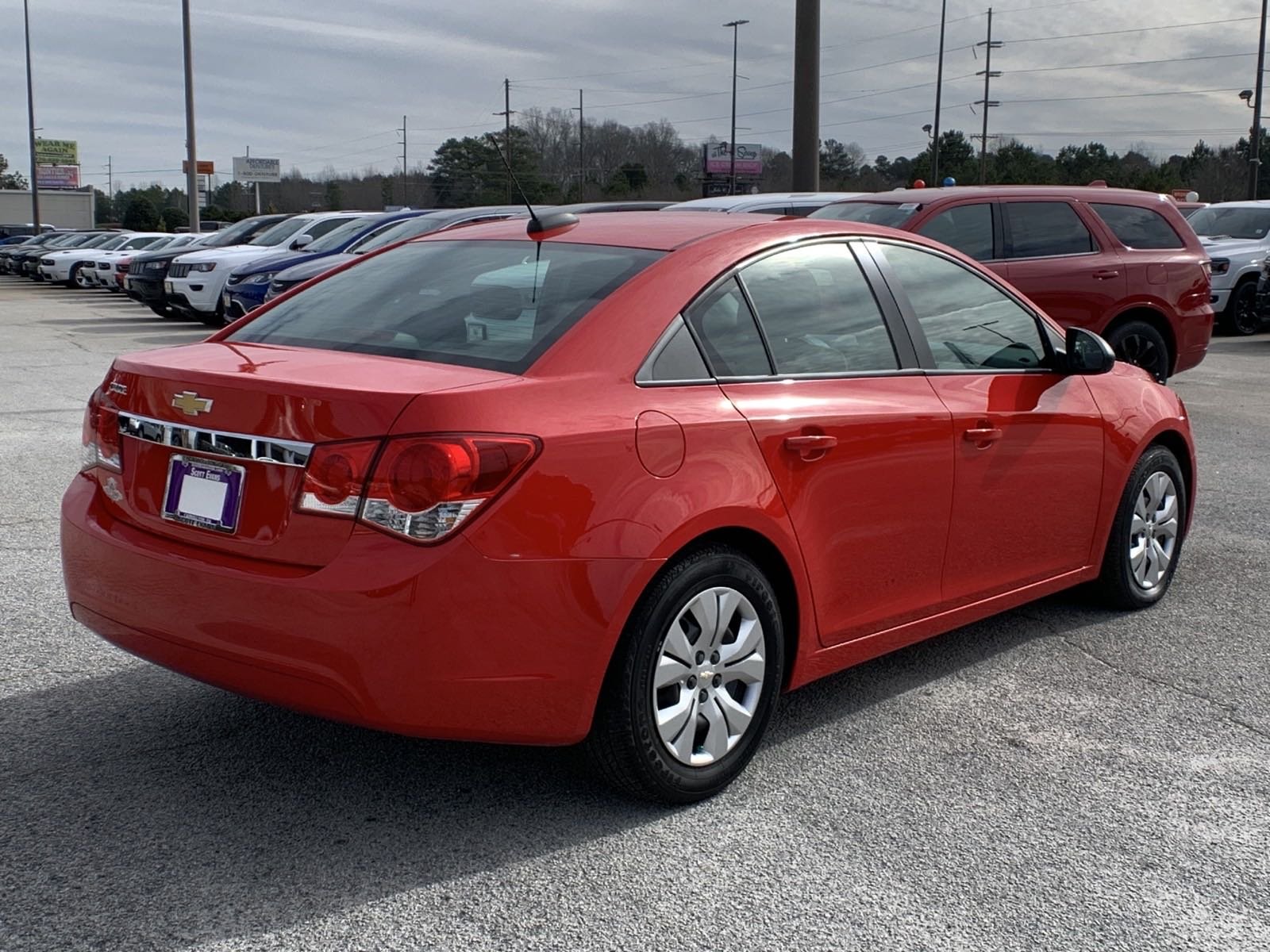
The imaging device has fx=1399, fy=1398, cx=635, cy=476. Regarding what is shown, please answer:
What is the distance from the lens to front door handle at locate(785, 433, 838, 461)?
12.6ft

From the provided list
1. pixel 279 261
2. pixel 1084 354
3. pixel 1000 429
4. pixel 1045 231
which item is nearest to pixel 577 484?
pixel 1000 429

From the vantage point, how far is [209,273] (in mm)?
20016

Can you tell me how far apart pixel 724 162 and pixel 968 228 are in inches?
4074

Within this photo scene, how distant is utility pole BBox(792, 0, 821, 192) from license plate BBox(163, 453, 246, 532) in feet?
61.4

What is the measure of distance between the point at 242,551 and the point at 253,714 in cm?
112

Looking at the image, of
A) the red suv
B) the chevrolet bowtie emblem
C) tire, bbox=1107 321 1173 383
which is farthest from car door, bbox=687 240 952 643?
tire, bbox=1107 321 1173 383

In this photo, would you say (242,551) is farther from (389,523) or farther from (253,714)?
(253,714)

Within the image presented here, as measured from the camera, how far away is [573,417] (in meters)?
3.33

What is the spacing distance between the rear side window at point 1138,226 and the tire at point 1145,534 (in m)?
6.18

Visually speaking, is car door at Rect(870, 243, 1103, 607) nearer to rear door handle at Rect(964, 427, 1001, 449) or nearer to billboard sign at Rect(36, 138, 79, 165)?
rear door handle at Rect(964, 427, 1001, 449)

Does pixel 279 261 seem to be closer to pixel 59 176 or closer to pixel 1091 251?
pixel 1091 251

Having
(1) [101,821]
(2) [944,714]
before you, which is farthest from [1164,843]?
(1) [101,821]

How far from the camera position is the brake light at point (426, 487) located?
3.11 meters

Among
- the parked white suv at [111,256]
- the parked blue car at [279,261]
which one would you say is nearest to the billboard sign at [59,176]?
the parked white suv at [111,256]
